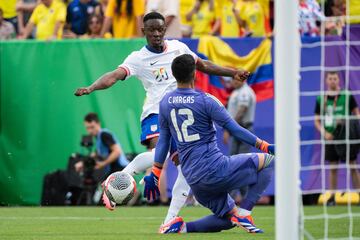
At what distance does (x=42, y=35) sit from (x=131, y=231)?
25.5 feet

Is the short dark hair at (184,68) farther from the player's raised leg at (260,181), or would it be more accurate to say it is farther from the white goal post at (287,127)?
the white goal post at (287,127)

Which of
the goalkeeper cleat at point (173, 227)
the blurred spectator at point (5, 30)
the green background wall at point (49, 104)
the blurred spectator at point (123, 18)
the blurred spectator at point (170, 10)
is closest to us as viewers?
the goalkeeper cleat at point (173, 227)

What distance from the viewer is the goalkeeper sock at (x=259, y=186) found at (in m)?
8.96

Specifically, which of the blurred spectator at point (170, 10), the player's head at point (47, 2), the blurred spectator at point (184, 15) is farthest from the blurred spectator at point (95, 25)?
the blurred spectator at point (184, 15)

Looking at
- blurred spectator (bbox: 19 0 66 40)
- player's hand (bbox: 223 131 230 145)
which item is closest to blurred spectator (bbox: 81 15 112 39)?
blurred spectator (bbox: 19 0 66 40)

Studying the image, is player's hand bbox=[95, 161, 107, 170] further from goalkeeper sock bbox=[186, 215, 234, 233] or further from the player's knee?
the player's knee

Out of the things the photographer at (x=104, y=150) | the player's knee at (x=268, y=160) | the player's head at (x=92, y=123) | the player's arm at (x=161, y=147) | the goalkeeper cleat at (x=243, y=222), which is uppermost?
the player's arm at (x=161, y=147)

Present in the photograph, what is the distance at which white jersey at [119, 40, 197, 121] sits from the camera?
10414mm

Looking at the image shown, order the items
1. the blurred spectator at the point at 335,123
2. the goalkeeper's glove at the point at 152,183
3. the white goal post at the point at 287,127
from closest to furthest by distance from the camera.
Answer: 1. the white goal post at the point at 287,127
2. the goalkeeper's glove at the point at 152,183
3. the blurred spectator at the point at 335,123

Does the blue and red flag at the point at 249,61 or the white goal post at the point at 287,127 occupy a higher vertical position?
the white goal post at the point at 287,127

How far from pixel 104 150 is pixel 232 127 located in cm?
720

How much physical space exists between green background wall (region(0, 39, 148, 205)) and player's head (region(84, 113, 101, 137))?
387mm

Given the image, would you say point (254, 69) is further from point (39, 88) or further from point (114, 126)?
point (39, 88)

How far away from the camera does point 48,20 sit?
16.9m
